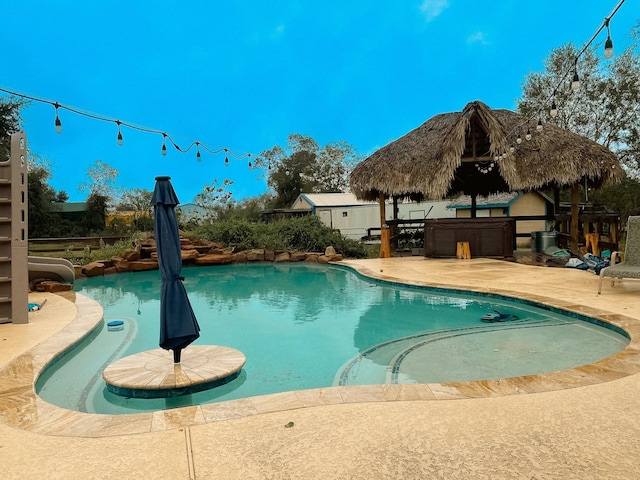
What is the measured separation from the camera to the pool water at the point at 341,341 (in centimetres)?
393

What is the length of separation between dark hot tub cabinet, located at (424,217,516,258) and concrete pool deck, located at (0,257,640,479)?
7.59 metres

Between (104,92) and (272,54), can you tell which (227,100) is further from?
(104,92)

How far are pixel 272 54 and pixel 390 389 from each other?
412 ft

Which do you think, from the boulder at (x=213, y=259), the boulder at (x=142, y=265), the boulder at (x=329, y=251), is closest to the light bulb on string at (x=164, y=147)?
the boulder at (x=142, y=265)

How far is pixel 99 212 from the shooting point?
24.6m

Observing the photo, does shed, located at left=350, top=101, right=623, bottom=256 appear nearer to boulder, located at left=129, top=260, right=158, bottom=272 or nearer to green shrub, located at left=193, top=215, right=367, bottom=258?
green shrub, located at left=193, top=215, right=367, bottom=258

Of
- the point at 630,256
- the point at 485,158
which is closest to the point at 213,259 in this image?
the point at 485,158

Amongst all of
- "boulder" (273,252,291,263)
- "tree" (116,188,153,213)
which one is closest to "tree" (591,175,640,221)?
"boulder" (273,252,291,263)

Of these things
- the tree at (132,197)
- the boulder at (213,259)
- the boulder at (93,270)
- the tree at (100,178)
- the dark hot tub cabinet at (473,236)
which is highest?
the tree at (100,178)

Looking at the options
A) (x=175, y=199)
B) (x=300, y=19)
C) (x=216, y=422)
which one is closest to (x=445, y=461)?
(x=216, y=422)

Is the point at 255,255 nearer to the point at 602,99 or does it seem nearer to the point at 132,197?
the point at 602,99

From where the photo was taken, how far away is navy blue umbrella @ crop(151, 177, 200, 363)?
143 inches

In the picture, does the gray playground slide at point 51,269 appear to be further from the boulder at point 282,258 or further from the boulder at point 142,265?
the boulder at point 282,258

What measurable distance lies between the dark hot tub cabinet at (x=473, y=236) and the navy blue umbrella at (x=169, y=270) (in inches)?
343
